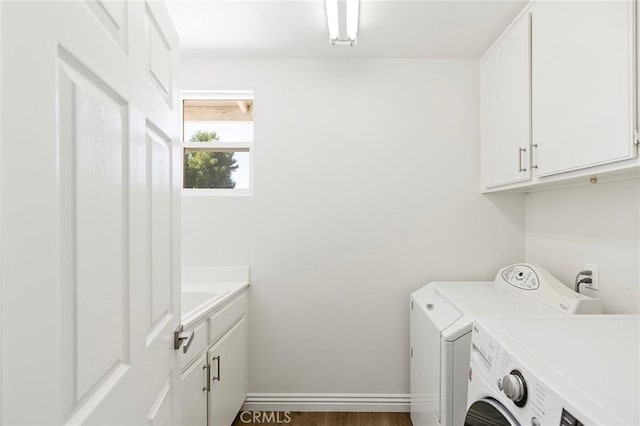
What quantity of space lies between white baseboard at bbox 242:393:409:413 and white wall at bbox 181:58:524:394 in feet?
0.15

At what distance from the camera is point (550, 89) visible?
1529 millimetres

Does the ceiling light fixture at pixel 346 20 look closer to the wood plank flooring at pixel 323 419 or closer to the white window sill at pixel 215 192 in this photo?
the white window sill at pixel 215 192

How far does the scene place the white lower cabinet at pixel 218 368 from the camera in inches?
57.3

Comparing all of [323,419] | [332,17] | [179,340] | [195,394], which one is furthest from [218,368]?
[332,17]

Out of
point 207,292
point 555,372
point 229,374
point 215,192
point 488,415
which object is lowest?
point 229,374

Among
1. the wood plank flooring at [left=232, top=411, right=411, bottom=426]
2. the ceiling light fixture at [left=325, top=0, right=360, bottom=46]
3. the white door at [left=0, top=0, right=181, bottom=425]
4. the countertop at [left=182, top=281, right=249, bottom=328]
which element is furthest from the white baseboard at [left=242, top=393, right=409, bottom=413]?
the ceiling light fixture at [left=325, top=0, right=360, bottom=46]

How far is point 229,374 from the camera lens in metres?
1.95

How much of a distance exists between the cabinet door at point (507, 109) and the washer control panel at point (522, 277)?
0.49 m

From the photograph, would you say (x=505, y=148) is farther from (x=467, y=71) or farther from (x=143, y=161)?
(x=143, y=161)

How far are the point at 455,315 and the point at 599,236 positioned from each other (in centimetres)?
78

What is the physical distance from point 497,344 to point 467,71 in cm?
190

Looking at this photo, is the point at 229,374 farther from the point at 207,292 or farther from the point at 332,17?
the point at 332,17

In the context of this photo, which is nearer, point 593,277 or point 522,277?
point 593,277

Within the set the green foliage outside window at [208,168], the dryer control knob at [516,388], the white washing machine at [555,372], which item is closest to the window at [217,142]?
the green foliage outside window at [208,168]
